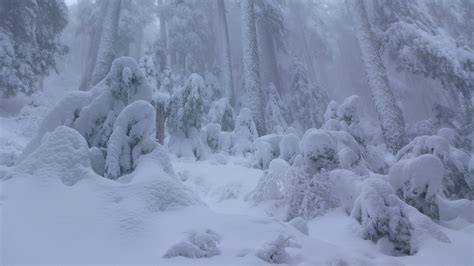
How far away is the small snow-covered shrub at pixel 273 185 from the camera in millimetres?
6641

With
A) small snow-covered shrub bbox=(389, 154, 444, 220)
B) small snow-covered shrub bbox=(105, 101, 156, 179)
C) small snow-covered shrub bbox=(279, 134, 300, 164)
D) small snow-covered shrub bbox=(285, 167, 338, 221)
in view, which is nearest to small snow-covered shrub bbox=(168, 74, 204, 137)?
small snow-covered shrub bbox=(279, 134, 300, 164)

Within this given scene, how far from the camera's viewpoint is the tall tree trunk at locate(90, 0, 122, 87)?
1450 cm

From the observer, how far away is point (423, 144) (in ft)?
23.8

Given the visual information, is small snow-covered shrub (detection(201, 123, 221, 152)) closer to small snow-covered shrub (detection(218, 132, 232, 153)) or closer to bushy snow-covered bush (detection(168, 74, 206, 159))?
small snow-covered shrub (detection(218, 132, 232, 153))

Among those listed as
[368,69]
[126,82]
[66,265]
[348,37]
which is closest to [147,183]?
[66,265]

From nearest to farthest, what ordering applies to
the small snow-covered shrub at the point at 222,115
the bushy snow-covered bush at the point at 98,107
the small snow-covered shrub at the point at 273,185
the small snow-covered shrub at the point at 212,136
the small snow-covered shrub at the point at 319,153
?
1. the bushy snow-covered bush at the point at 98,107
2. the small snow-covered shrub at the point at 319,153
3. the small snow-covered shrub at the point at 273,185
4. the small snow-covered shrub at the point at 212,136
5. the small snow-covered shrub at the point at 222,115

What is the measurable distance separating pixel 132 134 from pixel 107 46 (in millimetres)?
11238

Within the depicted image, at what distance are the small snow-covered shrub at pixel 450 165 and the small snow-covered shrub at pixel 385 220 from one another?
2851mm

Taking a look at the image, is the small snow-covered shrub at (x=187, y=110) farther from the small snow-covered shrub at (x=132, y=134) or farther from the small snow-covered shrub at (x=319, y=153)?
the small snow-covered shrub at (x=132, y=134)

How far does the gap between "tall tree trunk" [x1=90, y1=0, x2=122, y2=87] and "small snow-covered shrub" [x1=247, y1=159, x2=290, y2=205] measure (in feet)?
32.4

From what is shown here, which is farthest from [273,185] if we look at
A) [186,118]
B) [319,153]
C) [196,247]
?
[186,118]

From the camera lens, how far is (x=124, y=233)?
10.8 ft

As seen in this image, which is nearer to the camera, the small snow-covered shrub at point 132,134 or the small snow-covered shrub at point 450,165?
the small snow-covered shrub at point 132,134

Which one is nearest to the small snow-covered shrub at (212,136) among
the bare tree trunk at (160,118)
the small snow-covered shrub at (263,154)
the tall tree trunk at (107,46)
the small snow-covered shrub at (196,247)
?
the bare tree trunk at (160,118)
